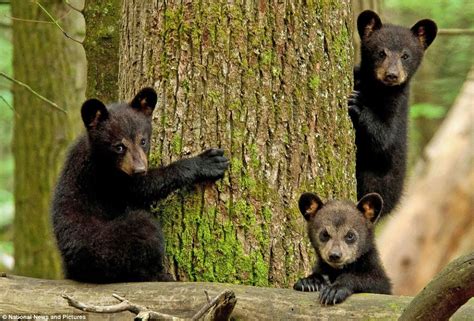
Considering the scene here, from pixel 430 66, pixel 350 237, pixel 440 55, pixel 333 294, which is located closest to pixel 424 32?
pixel 350 237

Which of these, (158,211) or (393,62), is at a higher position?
(393,62)

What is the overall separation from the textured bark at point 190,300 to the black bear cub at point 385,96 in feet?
9.12

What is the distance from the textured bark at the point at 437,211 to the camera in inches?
475

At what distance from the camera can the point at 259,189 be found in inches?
242

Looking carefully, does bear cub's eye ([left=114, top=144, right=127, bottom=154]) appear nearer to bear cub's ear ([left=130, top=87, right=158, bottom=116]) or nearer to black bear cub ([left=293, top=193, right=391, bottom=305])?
bear cub's ear ([left=130, top=87, right=158, bottom=116])

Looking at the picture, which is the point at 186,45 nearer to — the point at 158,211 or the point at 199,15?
the point at 199,15

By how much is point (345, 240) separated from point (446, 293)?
1.95 metres

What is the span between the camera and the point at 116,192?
21.6 ft

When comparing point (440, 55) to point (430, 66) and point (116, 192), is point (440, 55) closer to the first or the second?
point (430, 66)

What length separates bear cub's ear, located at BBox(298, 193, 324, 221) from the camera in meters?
6.07

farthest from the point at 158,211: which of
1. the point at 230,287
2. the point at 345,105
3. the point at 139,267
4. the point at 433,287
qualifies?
the point at 433,287

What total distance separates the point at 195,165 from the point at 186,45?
888 millimetres

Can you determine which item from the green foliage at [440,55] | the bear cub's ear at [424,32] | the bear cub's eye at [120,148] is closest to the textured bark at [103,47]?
the bear cub's eye at [120,148]

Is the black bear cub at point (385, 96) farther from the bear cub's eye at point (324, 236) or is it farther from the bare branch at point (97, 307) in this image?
the bare branch at point (97, 307)
